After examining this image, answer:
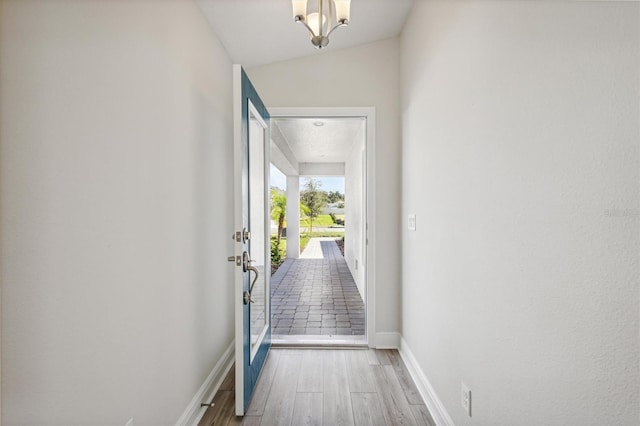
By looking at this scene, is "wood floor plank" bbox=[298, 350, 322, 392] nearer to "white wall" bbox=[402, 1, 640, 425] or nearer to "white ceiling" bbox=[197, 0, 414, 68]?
"white wall" bbox=[402, 1, 640, 425]

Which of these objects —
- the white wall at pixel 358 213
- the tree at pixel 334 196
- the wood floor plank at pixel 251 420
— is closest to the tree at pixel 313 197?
the tree at pixel 334 196

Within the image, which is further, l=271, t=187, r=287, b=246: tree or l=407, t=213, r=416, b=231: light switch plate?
l=271, t=187, r=287, b=246: tree

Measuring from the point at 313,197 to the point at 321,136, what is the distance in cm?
642

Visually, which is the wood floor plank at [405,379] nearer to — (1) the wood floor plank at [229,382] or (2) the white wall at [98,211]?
(1) the wood floor plank at [229,382]

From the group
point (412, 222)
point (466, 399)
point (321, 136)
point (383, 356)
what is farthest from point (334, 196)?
point (466, 399)

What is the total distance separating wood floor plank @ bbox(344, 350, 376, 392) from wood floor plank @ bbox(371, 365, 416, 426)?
0.05 m

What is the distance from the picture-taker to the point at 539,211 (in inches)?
37.7

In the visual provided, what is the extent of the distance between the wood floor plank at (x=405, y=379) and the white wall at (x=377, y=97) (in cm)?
24

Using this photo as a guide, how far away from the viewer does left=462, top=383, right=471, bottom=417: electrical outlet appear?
1399mm

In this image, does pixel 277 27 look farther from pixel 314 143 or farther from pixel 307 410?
pixel 314 143

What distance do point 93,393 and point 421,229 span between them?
1880 millimetres

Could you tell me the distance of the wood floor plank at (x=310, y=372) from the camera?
84.1 inches

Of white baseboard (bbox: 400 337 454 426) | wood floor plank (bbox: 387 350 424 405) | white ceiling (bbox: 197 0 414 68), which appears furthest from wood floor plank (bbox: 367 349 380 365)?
white ceiling (bbox: 197 0 414 68)

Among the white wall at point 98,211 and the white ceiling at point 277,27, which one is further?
the white ceiling at point 277,27
